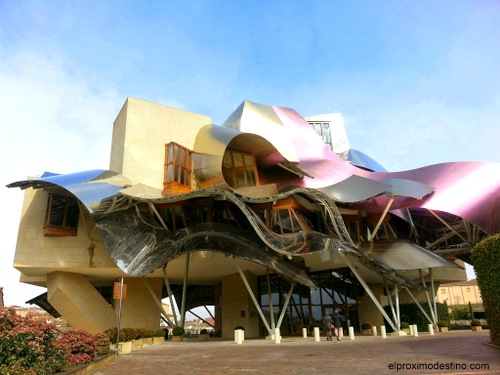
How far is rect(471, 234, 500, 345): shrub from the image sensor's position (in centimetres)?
1047

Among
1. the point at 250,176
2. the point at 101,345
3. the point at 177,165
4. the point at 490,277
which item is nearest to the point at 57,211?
the point at 177,165

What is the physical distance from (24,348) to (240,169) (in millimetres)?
23862

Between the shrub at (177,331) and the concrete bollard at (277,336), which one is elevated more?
the shrub at (177,331)

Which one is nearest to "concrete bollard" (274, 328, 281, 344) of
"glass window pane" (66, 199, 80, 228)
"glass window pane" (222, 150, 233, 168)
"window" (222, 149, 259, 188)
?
"window" (222, 149, 259, 188)

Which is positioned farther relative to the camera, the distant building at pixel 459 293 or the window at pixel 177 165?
the distant building at pixel 459 293

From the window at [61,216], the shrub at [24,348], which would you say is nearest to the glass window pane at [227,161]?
the window at [61,216]

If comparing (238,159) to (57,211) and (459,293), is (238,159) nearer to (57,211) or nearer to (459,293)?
(57,211)

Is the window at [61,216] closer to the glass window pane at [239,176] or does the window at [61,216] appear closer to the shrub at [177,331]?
the shrub at [177,331]

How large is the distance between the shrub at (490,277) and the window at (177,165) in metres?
22.0

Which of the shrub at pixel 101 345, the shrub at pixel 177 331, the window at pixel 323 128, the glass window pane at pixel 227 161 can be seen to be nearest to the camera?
the shrub at pixel 101 345

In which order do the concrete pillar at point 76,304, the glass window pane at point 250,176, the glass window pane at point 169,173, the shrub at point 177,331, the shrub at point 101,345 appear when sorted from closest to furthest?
the shrub at point 101,345, the shrub at point 177,331, the concrete pillar at point 76,304, the glass window pane at point 169,173, the glass window pane at point 250,176

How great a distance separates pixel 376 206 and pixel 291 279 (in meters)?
10.8

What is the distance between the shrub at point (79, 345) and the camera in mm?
10125

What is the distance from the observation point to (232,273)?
3061 cm
